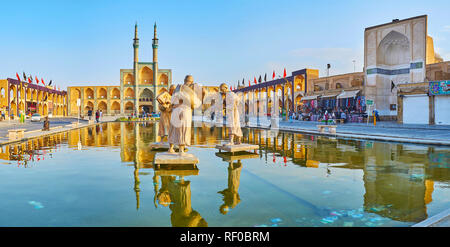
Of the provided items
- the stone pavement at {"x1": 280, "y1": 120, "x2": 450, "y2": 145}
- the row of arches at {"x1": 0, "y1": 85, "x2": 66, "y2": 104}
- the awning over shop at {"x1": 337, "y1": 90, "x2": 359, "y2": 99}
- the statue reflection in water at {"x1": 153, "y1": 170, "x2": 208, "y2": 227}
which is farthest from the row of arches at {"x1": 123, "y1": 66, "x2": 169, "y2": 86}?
the statue reflection in water at {"x1": 153, "y1": 170, "x2": 208, "y2": 227}

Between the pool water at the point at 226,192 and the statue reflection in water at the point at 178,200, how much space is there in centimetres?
1

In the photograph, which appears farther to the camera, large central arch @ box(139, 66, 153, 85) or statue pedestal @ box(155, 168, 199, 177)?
large central arch @ box(139, 66, 153, 85)

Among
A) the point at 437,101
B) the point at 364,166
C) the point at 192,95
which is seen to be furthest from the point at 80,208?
the point at 437,101

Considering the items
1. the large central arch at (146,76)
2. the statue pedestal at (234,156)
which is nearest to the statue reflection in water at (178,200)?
the statue pedestal at (234,156)

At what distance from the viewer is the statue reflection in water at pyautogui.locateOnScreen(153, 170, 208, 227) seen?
2604 mm

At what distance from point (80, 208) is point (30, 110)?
153 feet

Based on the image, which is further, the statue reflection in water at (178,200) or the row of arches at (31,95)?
the row of arches at (31,95)

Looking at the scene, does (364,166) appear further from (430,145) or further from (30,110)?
(30,110)

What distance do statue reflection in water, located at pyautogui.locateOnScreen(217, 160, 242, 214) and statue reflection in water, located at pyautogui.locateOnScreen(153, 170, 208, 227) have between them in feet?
1.07

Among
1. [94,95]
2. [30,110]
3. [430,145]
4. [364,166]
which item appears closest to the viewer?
[364,166]

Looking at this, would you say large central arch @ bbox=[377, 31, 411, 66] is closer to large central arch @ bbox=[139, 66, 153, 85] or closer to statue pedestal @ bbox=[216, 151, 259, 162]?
statue pedestal @ bbox=[216, 151, 259, 162]

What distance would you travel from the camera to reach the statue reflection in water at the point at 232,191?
3016mm

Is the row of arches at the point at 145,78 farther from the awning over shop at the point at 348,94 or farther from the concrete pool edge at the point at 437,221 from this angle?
the concrete pool edge at the point at 437,221

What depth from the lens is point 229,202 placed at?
3.16m
